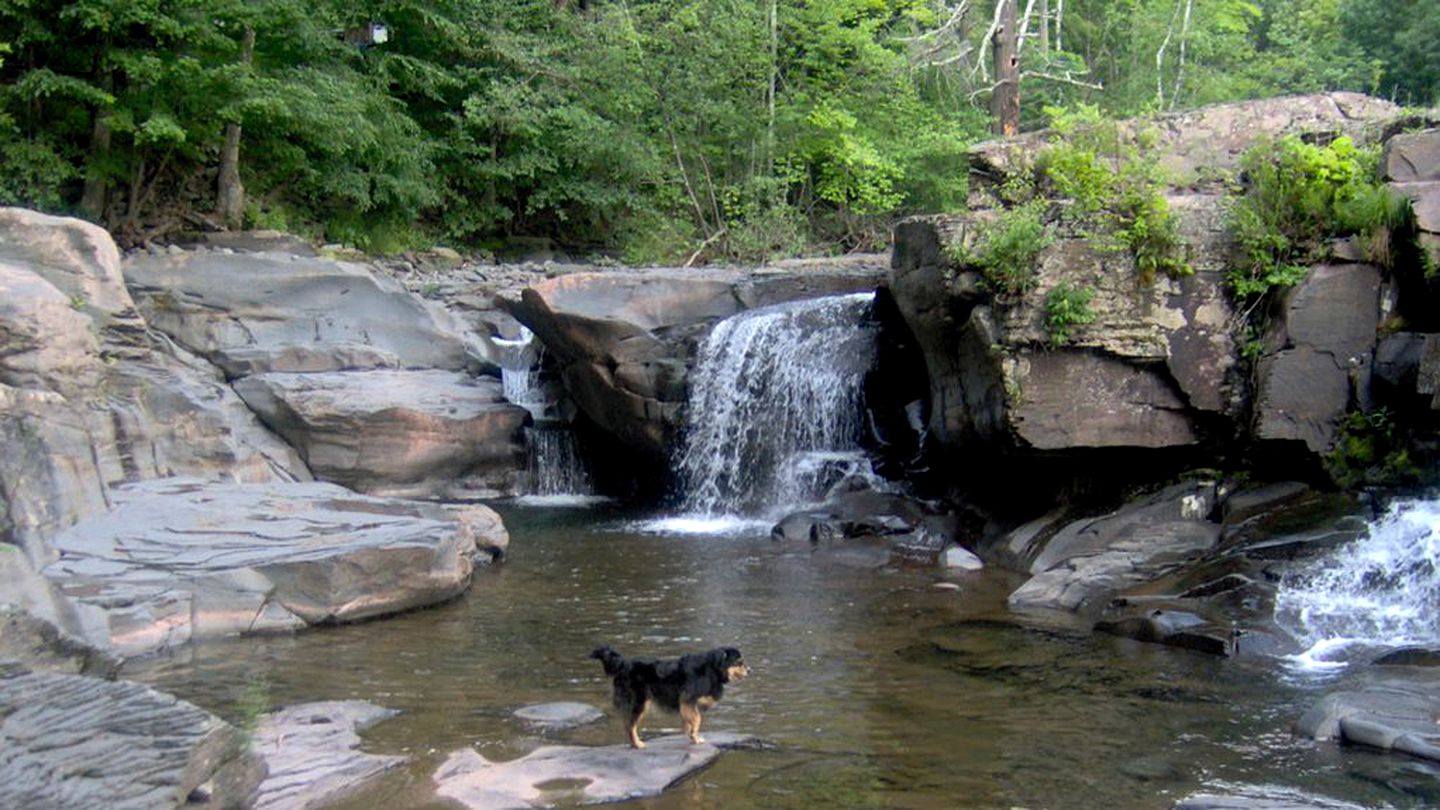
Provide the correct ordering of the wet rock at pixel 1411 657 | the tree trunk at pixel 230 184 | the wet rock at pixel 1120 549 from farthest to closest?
the tree trunk at pixel 230 184 < the wet rock at pixel 1120 549 < the wet rock at pixel 1411 657

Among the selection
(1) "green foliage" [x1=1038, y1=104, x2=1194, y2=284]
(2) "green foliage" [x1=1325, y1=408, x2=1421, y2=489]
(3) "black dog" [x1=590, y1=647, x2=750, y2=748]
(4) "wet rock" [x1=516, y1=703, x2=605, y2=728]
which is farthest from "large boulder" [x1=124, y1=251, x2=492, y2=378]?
(2) "green foliage" [x1=1325, y1=408, x2=1421, y2=489]

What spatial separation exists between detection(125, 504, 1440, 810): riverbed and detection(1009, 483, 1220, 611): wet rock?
0.47 metres

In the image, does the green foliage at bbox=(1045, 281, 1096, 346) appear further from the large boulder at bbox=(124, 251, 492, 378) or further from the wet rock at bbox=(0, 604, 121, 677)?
the large boulder at bbox=(124, 251, 492, 378)

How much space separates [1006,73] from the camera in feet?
62.1

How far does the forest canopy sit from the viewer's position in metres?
22.0

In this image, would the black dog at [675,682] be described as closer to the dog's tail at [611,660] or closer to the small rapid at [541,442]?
the dog's tail at [611,660]

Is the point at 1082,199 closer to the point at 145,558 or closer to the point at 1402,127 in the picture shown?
the point at 1402,127

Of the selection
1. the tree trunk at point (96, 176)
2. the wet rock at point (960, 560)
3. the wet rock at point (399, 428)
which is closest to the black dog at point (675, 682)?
the wet rock at point (960, 560)

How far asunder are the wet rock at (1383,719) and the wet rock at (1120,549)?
9.70 feet

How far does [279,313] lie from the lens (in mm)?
17234

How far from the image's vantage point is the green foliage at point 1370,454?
9.99 metres

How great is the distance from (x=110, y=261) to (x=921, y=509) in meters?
8.96

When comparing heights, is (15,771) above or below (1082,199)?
below

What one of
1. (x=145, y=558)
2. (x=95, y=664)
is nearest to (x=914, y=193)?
(x=145, y=558)
